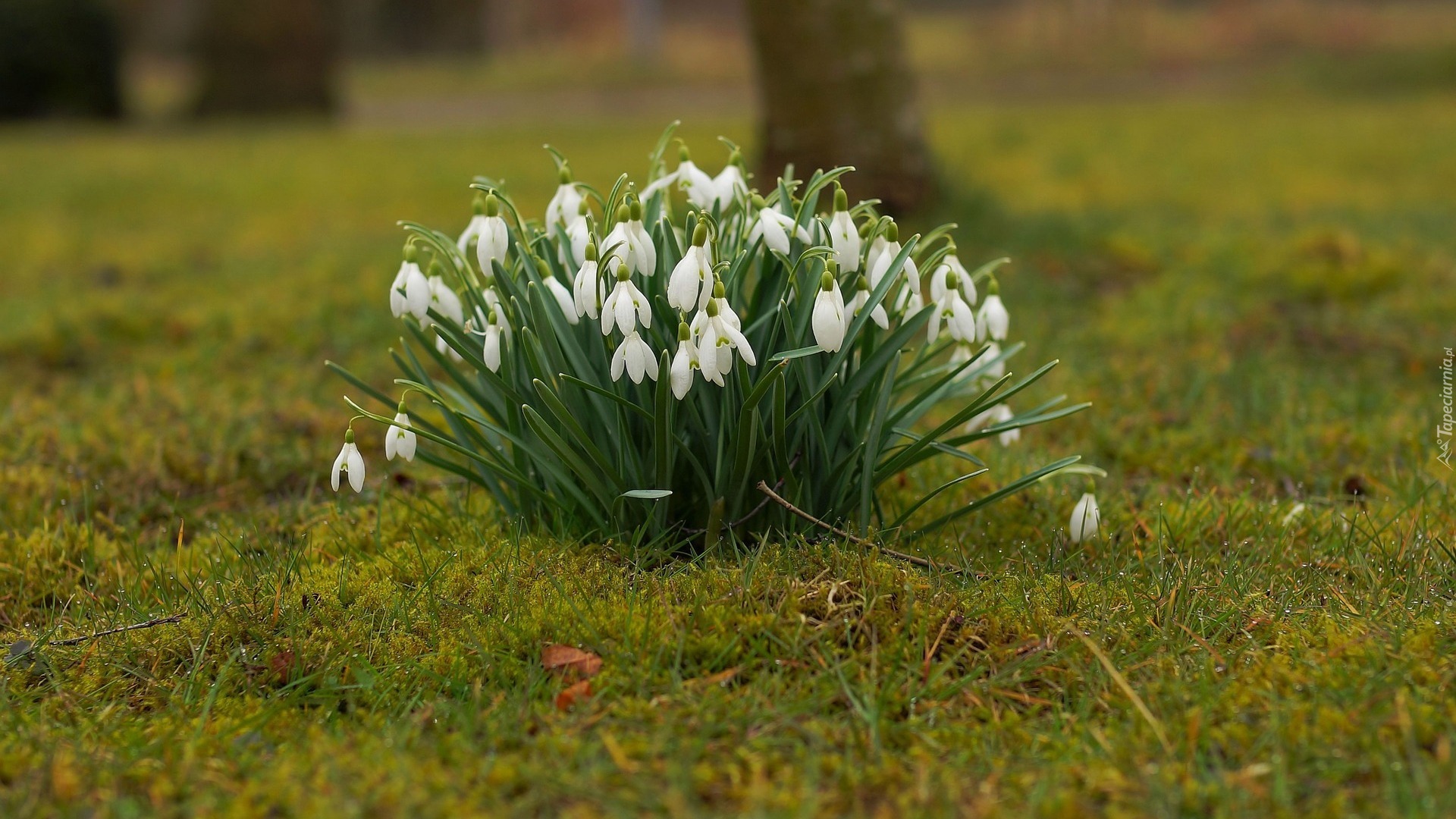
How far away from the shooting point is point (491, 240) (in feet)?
7.43

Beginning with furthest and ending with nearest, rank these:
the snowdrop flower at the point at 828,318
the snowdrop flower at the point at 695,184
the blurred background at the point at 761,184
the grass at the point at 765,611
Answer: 1. the blurred background at the point at 761,184
2. the snowdrop flower at the point at 695,184
3. the snowdrop flower at the point at 828,318
4. the grass at the point at 765,611

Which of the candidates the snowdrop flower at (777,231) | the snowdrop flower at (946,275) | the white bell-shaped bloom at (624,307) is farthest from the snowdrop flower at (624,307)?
the snowdrop flower at (946,275)

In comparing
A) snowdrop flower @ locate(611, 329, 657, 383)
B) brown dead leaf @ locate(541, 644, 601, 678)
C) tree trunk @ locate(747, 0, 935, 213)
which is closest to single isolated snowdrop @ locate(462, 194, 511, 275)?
snowdrop flower @ locate(611, 329, 657, 383)

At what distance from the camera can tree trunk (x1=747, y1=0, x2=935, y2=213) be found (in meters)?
5.40

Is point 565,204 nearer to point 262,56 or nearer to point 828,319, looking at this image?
point 828,319

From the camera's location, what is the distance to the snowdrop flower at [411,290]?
2.32m

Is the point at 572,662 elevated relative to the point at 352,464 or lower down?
lower down

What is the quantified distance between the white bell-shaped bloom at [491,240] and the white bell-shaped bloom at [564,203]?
214 mm

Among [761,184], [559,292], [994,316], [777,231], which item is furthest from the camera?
[761,184]

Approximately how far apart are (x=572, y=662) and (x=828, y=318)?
71 cm

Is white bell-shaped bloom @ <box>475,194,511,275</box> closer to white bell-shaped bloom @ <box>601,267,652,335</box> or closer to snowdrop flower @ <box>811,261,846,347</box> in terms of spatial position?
white bell-shaped bloom @ <box>601,267,652,335</box>

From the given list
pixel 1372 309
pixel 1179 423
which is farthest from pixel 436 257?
pixel 1372 309

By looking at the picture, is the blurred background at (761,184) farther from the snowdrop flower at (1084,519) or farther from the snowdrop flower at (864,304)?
the snowdrop flower at (864,304)

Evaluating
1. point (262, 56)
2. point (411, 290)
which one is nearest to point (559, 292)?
point (411, 290)
